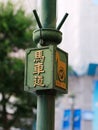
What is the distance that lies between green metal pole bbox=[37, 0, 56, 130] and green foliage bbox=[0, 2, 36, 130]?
13988mm

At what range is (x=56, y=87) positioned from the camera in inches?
146

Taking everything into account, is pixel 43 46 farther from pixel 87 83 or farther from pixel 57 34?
pixel 87 83

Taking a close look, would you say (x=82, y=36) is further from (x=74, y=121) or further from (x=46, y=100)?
(x=46, y=100)

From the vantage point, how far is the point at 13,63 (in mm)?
18438

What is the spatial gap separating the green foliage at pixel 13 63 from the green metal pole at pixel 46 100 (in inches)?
551

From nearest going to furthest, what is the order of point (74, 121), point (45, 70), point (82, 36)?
point (45, 70) < point (74, 121) < point (82, 36)

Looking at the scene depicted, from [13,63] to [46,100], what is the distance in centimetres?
1465

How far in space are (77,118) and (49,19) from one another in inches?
614

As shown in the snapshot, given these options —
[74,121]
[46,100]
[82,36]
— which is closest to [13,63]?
[74,121]

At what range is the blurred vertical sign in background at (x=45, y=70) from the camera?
371 cm

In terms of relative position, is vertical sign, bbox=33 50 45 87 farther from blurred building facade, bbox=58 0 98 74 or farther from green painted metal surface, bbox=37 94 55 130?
blurred building facade, bbox=58 0 98 74

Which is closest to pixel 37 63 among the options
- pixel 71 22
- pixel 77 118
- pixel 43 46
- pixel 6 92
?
pixel 43 46

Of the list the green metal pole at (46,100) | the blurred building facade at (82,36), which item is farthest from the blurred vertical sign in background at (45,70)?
the blurred building facade at (82,36)

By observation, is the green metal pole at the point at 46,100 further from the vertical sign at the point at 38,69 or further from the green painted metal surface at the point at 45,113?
the vertical sign at the point at 38,69
